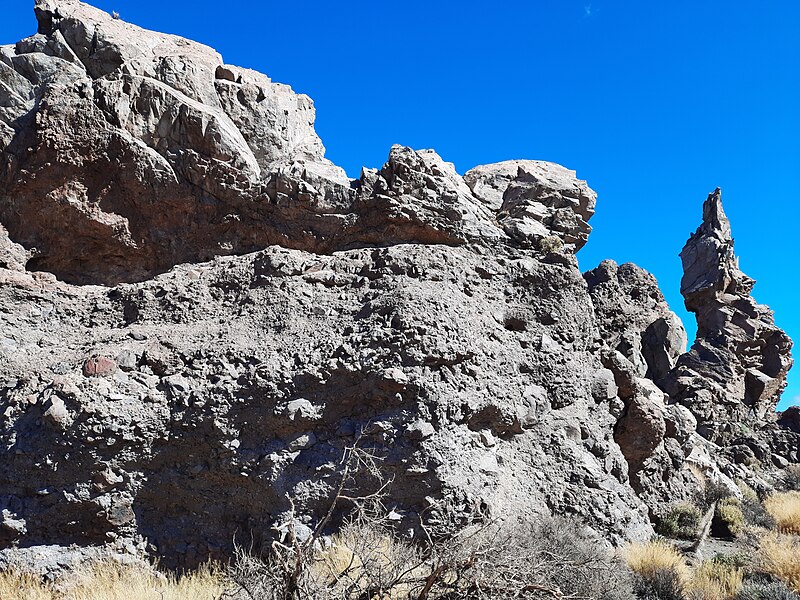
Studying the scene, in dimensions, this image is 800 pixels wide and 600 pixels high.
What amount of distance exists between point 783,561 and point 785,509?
5.08 metres

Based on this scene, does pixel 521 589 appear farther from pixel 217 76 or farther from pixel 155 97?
pixel 217 76

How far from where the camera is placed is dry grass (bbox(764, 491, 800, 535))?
38.4ft

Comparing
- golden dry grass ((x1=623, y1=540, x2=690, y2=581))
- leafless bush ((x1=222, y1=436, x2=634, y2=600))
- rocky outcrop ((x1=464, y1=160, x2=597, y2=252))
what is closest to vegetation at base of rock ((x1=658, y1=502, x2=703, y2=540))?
golden dry grass ((x1=623, y1=540, x2=690, y2=581))

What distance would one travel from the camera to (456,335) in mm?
9492

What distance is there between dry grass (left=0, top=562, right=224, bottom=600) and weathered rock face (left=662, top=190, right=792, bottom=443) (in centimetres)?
1527

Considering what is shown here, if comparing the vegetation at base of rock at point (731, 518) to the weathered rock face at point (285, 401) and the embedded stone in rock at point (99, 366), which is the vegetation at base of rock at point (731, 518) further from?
the embedded stone in rock at point (99, 366)

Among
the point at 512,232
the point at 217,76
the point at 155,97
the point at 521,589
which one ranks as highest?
the point at 217,76

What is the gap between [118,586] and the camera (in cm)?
692

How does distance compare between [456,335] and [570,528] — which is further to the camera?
[456,335]

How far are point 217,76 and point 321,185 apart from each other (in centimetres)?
323

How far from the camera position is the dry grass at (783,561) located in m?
8.28

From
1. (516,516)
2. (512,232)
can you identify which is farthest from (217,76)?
(516,516)

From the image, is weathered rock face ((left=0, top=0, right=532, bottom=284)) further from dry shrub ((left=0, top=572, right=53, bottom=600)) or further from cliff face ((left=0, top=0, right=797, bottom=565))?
dry shrub ((left=0, top=572, right=53, bottom=600))

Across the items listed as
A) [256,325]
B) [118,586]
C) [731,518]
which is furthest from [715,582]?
[118,586]
